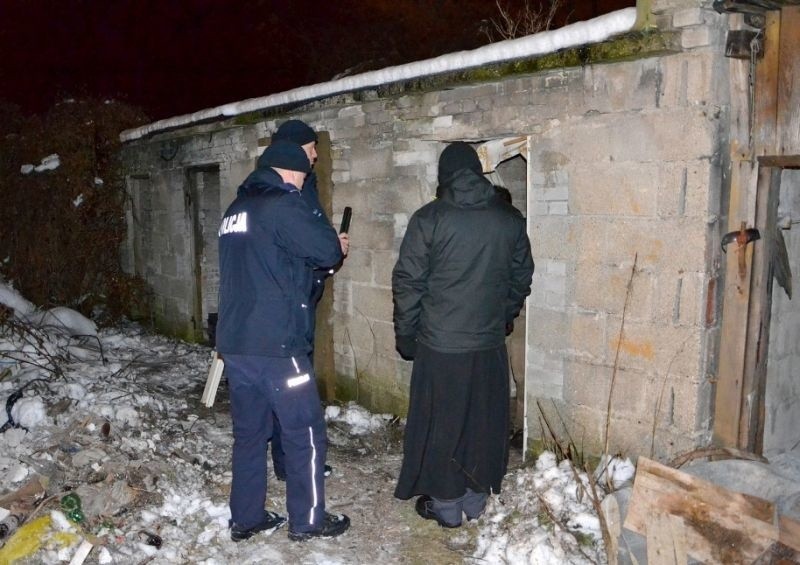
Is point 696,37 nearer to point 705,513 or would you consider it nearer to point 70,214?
point 705,513

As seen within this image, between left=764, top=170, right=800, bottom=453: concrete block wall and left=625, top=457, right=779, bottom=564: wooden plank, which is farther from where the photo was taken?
left=764, top=170, right=800, bottom=453: concrete block wall

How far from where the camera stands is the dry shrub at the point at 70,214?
888 cm

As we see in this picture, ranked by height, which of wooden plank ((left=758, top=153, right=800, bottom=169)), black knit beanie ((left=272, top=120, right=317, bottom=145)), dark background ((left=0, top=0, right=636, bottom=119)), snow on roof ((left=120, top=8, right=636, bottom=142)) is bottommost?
wooden plank ((left=758, top=153, right=800, bottom=169))

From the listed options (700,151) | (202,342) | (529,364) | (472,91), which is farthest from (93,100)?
(700,151)

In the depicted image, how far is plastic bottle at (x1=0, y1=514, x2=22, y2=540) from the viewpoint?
138 inches

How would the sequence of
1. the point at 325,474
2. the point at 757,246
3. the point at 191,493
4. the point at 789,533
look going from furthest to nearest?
the point at 325,474 < the point at 191,493 < the point at 757,246 < the point at 789,533

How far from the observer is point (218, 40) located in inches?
765

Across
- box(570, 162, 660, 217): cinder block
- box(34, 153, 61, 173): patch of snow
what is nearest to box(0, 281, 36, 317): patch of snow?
box(34, 153, 61, 173): patch of snow

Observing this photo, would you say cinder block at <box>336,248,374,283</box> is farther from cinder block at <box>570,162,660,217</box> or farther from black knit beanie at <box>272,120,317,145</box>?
cinder block at <box>570,162,660,217</box>

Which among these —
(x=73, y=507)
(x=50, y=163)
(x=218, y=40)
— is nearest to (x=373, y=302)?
(x=73, y=507)

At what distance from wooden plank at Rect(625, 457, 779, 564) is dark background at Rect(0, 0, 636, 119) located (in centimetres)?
1640

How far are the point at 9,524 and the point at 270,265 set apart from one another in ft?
6.60

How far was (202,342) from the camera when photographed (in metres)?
8.04

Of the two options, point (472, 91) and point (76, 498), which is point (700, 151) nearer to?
point (472, 91)
